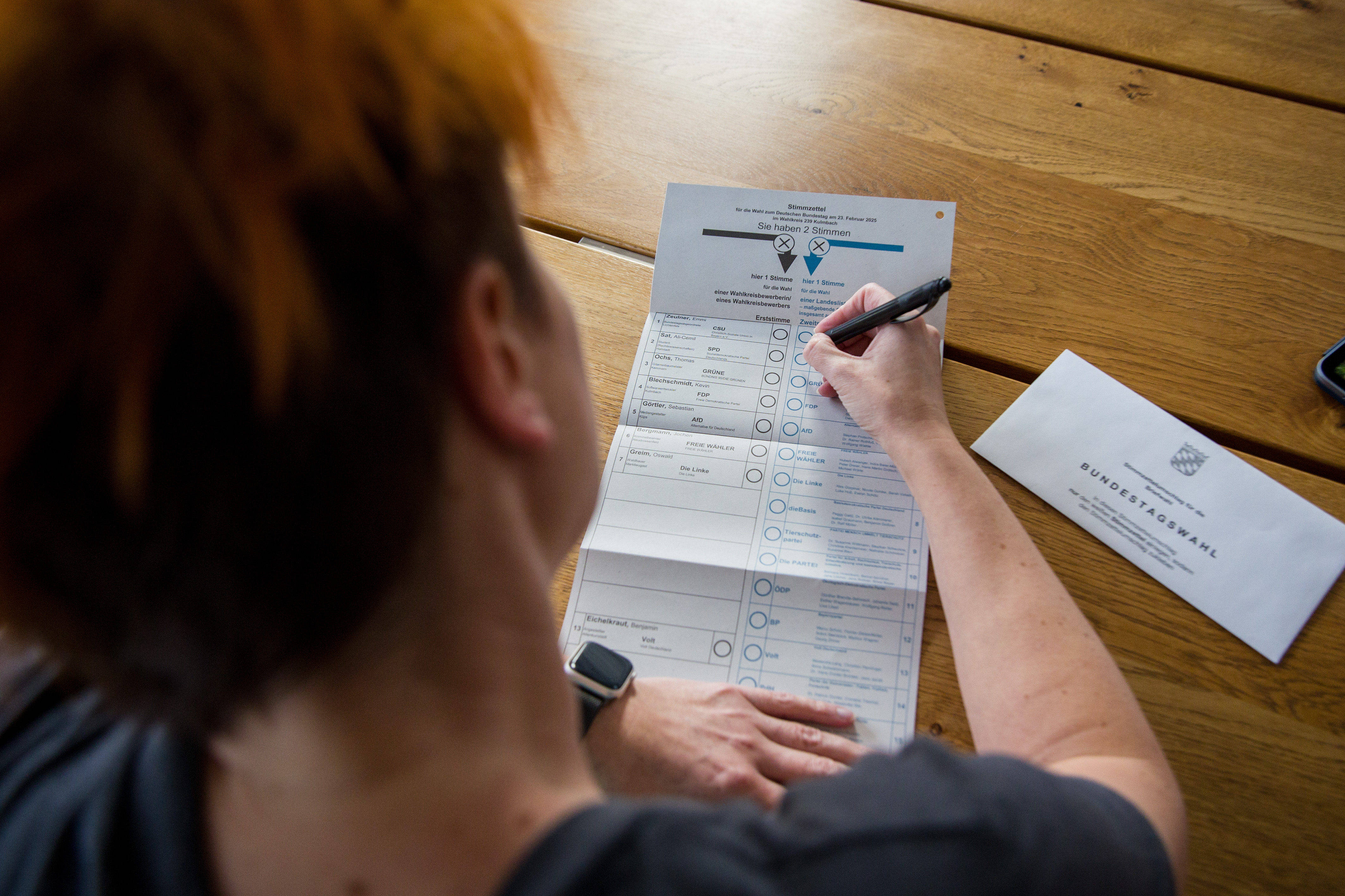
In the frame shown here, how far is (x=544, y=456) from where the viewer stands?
0.44 m

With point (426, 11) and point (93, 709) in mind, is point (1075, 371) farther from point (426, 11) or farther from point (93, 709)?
point (93, 709)

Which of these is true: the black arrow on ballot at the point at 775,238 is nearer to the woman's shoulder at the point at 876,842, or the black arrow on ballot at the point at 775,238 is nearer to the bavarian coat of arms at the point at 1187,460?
the bavarian coat of arms at the point at 1187,460

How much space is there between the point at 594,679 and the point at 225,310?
448mm

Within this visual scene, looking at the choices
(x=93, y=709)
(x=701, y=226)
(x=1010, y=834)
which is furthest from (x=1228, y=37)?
(x=93, y=709)

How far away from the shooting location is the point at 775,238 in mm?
849

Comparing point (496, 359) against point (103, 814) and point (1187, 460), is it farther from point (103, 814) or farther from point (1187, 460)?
point (1187, 460)

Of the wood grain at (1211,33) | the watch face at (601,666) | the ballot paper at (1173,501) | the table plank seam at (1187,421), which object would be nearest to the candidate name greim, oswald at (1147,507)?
the ballot paper at (1173,501)

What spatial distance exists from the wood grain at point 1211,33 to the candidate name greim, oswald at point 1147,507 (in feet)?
1.91

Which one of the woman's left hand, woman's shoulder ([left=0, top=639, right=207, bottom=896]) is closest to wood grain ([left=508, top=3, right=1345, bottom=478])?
the woman's left hand

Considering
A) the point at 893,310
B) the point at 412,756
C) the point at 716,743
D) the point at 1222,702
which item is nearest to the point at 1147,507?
the point at 1222,702

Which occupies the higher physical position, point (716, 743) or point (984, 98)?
point (984, 98)

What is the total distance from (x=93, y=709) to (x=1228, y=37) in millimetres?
1333

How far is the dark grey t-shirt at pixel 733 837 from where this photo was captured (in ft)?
1.19

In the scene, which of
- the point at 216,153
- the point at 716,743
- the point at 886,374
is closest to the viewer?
the point at 216,153
